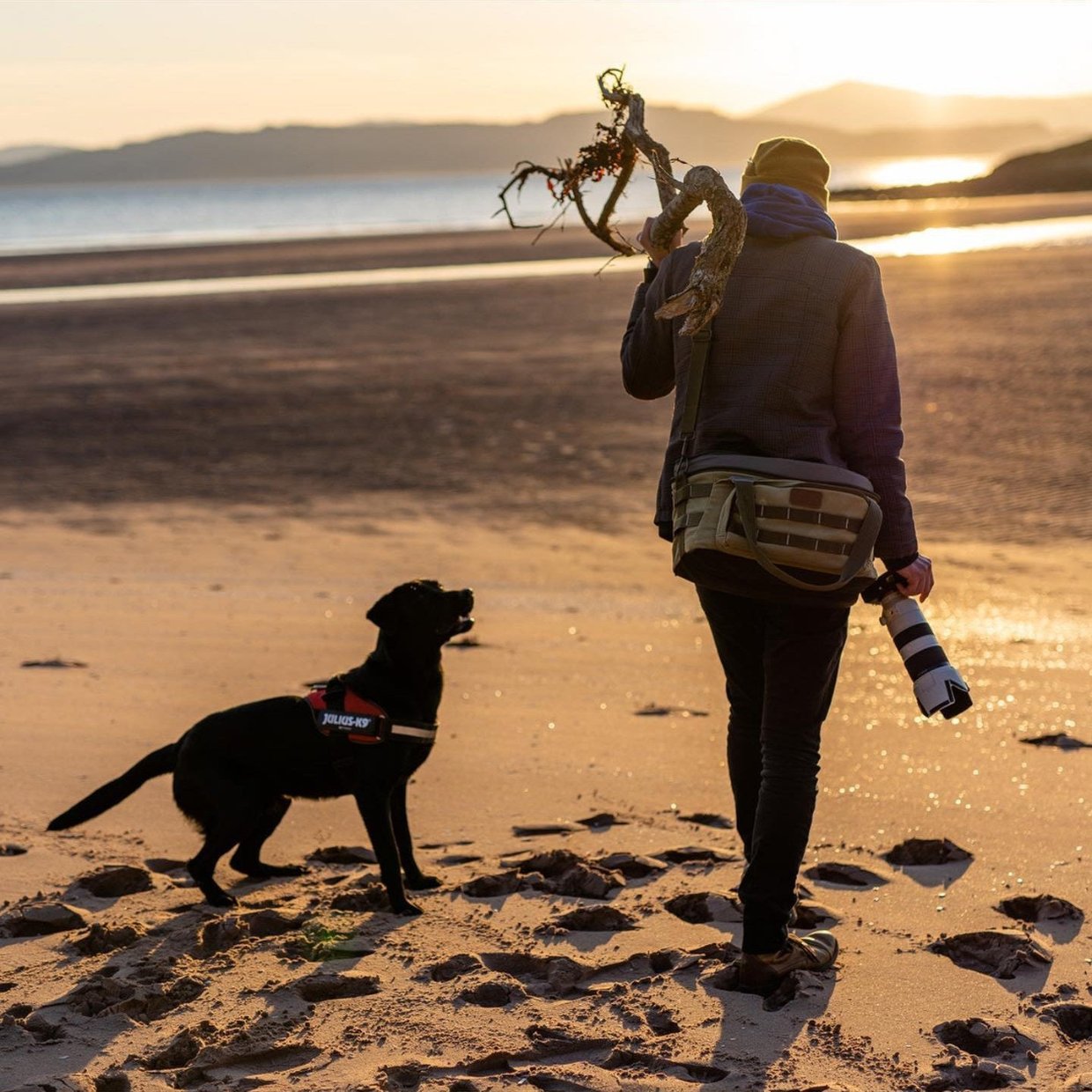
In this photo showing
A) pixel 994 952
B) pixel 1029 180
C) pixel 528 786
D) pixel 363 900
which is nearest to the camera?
pixel 994 952

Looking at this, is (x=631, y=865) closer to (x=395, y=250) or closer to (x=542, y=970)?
(x=542, y=970)

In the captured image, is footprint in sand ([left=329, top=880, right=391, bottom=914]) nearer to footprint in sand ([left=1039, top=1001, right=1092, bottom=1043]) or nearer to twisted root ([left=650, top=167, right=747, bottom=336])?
footprint in sand ([left=1039, top=1001, right=1092, bottom=1043])

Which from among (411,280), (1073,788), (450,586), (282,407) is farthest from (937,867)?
(411,280)

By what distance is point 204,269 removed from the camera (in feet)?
121

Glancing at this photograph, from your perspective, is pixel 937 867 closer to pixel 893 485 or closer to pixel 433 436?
pixel 893 485

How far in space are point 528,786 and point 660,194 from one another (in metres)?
2.23

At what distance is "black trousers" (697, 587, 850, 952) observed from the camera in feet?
11.1

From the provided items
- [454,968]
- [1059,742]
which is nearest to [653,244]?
[454,968]

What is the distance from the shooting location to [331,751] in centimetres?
439

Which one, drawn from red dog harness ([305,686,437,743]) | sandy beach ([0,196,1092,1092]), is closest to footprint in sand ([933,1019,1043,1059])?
sandy beach ([0,196,1092,1092])

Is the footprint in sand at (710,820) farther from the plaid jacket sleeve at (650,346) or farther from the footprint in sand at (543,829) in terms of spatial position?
the plaid jacket sleeve at (650,346)

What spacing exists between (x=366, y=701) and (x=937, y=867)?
67.8 inches

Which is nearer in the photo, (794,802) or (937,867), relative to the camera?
(794,802)

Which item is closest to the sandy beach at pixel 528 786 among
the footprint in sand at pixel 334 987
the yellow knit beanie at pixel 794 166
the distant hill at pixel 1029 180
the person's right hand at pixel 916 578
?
the footprint in sand at pixel 334 987
